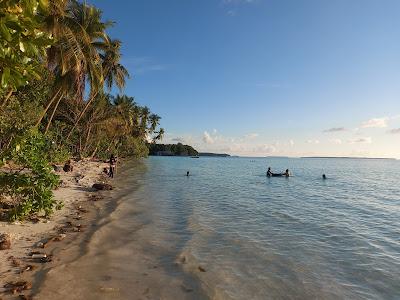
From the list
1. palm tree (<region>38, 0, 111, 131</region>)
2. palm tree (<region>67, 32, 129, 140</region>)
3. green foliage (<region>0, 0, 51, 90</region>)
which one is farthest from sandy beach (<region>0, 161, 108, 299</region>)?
palm tree (<region>67, 32, 129, 140</region>)

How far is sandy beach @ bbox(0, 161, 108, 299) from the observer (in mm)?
6879

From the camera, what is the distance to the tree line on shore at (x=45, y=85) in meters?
3.17

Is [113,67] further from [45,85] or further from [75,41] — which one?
[75,41]

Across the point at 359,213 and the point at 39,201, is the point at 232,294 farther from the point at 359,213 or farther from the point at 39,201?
the point at 359,213

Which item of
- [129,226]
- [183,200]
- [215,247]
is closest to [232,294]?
[215,247]

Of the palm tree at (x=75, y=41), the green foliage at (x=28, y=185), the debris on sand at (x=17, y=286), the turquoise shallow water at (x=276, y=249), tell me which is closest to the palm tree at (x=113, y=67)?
Answer: the palm tree at (x=75, y=41)

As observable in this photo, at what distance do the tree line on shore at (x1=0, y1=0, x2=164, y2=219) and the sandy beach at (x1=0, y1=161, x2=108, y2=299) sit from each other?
0.61 metres

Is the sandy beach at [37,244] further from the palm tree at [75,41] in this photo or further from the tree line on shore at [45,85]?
the palm tree at [75,41]

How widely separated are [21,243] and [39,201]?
6.33 ft

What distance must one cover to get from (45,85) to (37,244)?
2500 centimetres

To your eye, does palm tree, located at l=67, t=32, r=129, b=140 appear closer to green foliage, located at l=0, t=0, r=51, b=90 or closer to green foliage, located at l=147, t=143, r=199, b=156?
green foliage, located at l=0, t=0, r=51, b=90

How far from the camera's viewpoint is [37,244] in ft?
30.6

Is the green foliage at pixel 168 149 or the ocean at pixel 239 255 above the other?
the green foliage at pixel 168 149

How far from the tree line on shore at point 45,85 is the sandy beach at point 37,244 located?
612 mm
